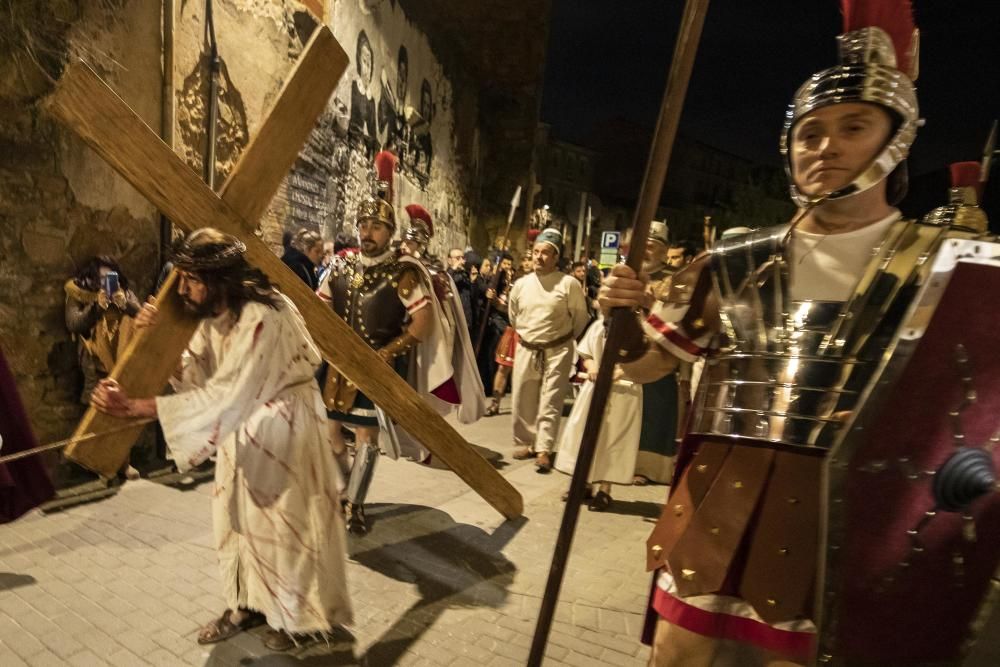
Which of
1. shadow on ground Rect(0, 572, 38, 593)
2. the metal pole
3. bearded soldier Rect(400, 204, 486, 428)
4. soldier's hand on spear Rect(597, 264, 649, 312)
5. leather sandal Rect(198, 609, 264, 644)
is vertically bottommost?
shadow on ground Rect(0, 572, 38, 593)

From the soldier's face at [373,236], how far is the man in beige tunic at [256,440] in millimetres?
1640

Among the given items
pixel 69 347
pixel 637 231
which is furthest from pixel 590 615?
pixel 69 347

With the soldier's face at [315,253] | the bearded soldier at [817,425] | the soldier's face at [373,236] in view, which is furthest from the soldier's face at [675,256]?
the bearded soldier at [817,425]

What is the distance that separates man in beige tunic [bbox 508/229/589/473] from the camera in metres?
5.66

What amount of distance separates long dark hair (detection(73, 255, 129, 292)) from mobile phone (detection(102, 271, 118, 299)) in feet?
0.14

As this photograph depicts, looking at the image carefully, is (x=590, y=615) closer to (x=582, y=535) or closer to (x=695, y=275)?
(x=582, y=535)

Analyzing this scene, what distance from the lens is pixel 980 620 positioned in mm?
1333

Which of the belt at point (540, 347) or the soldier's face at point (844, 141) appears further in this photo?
the belt at point (540, 347)

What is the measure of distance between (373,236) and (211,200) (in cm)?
176

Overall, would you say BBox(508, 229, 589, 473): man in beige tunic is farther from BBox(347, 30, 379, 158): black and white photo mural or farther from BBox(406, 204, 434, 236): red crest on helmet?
BBox(347, 30, 379, 158): black and white photo mural

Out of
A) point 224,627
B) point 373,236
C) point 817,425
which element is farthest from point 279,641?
point 373,236

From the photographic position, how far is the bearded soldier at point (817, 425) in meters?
1.28

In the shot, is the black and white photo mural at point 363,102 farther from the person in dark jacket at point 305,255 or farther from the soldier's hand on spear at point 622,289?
the soldier's hand on spear at point 622,289

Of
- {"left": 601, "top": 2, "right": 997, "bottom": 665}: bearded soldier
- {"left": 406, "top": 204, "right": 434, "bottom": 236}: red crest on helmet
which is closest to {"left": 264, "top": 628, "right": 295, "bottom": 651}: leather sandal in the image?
{"left": 601, "top": 2, "right": 997, "bottom": 665}: bearded soldier
